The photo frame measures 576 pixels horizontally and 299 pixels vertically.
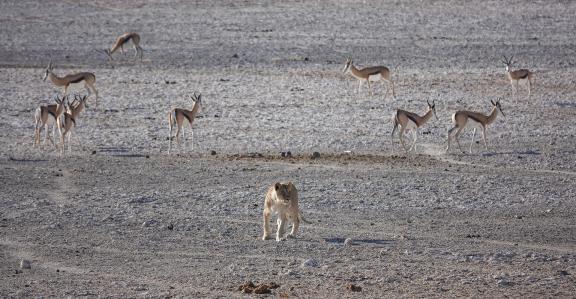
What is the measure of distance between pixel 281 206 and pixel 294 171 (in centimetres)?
455

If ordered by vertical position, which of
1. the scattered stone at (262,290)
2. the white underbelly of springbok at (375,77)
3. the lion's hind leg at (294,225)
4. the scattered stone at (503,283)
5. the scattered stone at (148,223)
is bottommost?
the scattered stone at (262,290)

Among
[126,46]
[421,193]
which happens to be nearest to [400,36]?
[126,46]

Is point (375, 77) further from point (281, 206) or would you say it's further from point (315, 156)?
point (281, 206)

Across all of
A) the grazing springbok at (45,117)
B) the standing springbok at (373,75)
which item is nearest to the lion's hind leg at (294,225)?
the grazing springbok at (45,117)

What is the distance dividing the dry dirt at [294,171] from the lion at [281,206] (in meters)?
0.21

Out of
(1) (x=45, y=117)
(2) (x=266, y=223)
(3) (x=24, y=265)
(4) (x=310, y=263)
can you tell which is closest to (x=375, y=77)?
(1) (x=45, y=117)

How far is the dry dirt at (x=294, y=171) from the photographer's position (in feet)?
37.4

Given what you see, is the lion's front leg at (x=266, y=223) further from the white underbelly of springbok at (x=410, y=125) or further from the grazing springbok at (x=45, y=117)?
the grazing springbok at (x=45, y=117)

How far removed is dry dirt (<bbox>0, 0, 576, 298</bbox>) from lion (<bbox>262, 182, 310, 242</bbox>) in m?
0.21

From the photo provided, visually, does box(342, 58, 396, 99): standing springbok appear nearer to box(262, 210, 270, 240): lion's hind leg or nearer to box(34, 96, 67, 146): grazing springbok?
box(34, 96, 67, 146): grazing springbok

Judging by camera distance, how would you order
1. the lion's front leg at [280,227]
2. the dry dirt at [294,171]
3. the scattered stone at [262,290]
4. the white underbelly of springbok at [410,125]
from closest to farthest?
the scattered stone at [262,290]
the dry dirt at [294,171]
the lion's front leg at [280,227]
the white underbelly of springbok at [410,125]

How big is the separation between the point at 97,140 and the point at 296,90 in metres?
6.44

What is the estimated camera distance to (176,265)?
11.7 meters

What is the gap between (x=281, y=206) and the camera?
12.6 meters
